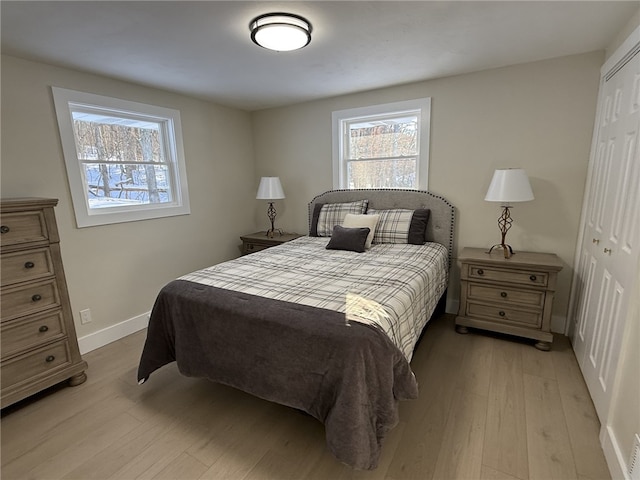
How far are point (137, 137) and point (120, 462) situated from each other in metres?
2.70

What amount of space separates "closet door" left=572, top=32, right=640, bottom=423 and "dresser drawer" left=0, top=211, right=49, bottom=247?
333cm

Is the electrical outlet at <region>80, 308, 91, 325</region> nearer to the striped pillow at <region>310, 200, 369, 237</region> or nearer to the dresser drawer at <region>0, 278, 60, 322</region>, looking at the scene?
the dresser drawer at <region>0, 278, 60, 322</region>

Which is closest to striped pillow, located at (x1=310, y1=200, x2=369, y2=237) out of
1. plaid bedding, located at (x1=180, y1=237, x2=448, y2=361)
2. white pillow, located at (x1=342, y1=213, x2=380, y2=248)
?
white pillow, located at (x1=342, y1=213, x2=380, y2=248)

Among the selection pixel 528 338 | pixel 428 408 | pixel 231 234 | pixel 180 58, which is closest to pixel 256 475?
pixel 428 408

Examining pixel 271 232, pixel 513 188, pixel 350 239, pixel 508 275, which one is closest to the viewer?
pixel 513 188

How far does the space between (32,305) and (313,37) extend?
250cm

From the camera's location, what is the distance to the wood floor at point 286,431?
1.54m

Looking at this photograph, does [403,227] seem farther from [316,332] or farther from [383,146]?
[316,332]

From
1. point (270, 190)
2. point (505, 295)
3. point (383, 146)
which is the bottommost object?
point (505, 295)

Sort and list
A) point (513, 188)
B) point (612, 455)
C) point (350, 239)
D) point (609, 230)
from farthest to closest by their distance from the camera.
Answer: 1. point (350, 239)
2. point (513, 188)
3. point (609, 230)
4. point (612, 455)

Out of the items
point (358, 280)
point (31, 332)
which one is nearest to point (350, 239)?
point (358, 280)

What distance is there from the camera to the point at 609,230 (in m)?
1.91

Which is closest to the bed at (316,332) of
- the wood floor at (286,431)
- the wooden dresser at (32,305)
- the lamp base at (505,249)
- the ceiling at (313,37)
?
the wood floor at (286,431)

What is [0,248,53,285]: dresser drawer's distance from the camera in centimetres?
189
